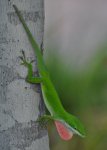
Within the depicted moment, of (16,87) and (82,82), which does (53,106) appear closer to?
(16,87)

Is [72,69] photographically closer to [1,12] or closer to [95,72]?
[95,72]

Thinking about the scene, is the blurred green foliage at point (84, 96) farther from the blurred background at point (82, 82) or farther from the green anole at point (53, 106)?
the green anole at point (53, 106)

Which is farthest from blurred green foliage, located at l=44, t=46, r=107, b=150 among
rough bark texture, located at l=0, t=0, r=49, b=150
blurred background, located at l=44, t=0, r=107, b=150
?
rough bark texture, located at l=0, t=0, r=49, b=150

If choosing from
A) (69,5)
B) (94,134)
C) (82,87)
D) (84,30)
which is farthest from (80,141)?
(69,5)

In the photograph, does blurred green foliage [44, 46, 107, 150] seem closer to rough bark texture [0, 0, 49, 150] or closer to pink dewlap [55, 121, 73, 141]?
pink dewlap [55, 121, 73, 141]

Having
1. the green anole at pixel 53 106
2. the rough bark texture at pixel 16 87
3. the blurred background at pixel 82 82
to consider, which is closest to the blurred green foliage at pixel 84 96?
the blurred background at pixel 82 82

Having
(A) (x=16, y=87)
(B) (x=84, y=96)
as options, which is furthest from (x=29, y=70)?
(B) (x=84, y=96)
